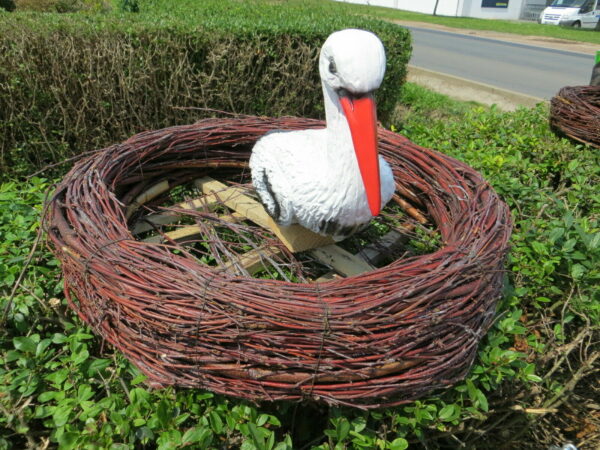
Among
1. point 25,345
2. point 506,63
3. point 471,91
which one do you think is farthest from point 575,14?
point 25,345

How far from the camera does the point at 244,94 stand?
3422mm

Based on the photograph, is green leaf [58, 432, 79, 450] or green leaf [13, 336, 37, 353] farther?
green leaf [13, 336, 37, 353]

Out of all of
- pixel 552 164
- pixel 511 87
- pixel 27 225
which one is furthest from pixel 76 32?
pixel 511 87

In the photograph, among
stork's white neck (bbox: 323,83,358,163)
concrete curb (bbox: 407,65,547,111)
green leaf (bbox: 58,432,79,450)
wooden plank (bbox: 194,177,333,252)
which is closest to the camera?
green leaf (bbox: 58,432,79,450)

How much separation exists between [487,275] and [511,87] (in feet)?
24.0

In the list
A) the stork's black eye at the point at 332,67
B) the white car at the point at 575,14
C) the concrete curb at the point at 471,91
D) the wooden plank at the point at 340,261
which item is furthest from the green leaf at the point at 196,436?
the white car at the point at 575,14

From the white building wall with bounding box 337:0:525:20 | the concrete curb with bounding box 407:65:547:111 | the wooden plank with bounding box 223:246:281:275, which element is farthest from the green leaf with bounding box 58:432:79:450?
the white building wall with bounding box 337:0:525:20

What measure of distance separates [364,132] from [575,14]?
22453 millimetres

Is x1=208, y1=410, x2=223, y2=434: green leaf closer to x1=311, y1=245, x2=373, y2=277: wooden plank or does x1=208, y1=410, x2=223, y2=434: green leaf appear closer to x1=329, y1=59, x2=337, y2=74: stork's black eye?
x1=311, y1=245, x2=373, y2=277: wooden plank

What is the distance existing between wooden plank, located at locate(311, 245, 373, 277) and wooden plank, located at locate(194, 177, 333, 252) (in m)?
0.03

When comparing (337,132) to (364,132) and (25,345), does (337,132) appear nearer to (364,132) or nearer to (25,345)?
(364,132)

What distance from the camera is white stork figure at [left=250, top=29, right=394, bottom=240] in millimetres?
1107

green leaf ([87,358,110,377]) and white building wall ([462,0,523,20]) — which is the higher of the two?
white building wall ([462,0,523,20])

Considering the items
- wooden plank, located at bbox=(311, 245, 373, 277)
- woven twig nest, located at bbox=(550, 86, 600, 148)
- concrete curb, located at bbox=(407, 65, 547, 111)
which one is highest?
woven twig nest, located at bbox=(550, 86, 600, 148)
